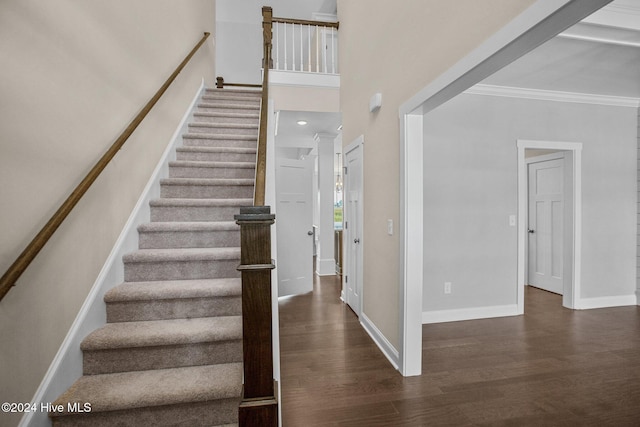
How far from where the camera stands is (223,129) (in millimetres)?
3547

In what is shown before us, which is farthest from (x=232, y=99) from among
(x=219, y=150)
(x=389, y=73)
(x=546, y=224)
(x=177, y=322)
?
(x=546, y=224)

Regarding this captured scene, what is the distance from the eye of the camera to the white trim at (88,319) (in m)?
Answer: 1.36

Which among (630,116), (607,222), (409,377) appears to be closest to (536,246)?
(607,222)

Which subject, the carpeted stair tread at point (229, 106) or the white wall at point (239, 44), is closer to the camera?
the carpeted stair tread at point (229, 106)

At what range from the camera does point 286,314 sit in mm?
3643

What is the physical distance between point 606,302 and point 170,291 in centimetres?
498

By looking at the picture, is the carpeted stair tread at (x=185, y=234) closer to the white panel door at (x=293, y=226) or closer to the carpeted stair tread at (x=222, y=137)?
the carpeted stair tread at (x=222, y=137)

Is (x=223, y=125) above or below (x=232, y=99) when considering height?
below

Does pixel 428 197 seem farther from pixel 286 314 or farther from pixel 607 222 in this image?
pixel 607 222

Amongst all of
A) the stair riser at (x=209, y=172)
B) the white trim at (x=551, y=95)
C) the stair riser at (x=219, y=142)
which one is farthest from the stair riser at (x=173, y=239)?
the white trim at (x=551, y=95)

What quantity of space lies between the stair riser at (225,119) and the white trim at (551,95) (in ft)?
8.31

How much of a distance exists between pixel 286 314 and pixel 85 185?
2619 millimetres

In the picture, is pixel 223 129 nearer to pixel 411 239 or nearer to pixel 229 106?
pixel 229 106

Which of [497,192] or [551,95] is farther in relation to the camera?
[551,95]
